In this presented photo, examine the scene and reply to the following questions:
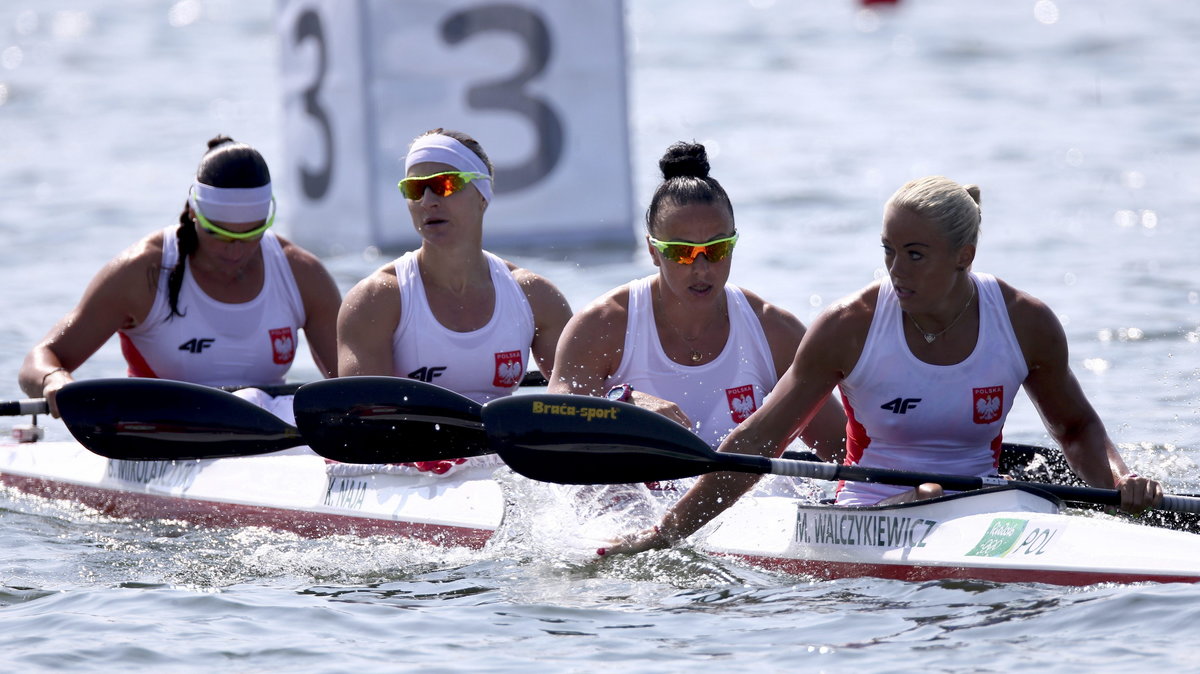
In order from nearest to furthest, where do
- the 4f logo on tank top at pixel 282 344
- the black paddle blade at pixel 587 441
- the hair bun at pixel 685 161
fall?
the black paddle blade at pixel 587 441
the hair bun at pixel 685 161
the 4f logo on tank top at pixel 282 344

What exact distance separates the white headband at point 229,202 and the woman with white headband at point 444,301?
747 millimetres

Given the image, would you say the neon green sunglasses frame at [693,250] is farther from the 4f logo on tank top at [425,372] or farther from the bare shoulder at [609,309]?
the 4f logo on tank top at [425,372]

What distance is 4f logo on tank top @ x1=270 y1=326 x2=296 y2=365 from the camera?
21.5ft

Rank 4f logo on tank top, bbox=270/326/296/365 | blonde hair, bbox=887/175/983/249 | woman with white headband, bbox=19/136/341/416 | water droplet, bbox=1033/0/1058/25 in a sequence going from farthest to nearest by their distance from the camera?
water droplet, bbox=1033/0/1058/25 < 4f logo on tank top, bbox=270/326/296/365 < woman with white headband, bbox=19/136/341/416 < blonde hair, bbox=887/175/983/249

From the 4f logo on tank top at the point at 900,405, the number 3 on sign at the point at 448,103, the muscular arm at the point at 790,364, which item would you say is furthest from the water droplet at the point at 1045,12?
the 4f logo on tank top at the point at 900,405

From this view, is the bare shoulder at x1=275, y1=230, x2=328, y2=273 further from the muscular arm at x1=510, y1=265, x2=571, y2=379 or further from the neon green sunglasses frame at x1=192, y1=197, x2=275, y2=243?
the muscular arm at x1=510, y1=265, x2=571, y2=379

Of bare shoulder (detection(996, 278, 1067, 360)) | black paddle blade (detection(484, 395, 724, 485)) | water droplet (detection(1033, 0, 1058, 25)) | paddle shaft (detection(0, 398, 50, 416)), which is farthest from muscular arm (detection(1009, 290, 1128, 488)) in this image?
water droplet (detection(1033, 0, 1058, 25))

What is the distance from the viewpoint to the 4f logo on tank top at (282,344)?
656 centimetres

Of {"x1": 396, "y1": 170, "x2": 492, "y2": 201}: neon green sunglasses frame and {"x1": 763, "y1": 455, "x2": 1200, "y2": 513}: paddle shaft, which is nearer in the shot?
{"x1": 763, "y1": 455, "x2": 1200, "y2": 513}: paddle shaft

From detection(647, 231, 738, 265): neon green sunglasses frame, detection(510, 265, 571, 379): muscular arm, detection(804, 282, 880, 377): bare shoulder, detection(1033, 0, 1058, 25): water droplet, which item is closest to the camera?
detection(804, 282, 880, 377): bare shoulder

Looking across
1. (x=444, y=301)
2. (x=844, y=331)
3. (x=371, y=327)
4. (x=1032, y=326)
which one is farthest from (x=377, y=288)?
(x=1032, y=326)

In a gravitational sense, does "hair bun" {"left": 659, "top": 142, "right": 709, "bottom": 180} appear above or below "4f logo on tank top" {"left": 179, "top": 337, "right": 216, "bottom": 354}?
above

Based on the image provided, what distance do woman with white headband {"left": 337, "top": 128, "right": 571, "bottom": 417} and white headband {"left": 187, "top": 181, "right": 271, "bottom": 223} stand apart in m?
0.75

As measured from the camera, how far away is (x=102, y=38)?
25.1m
